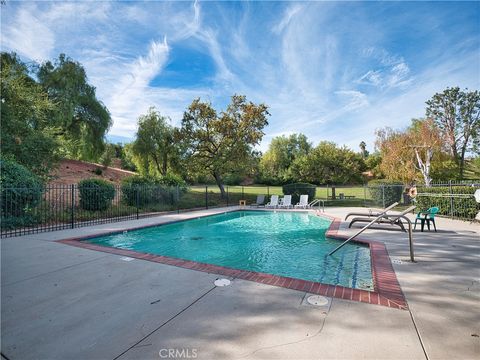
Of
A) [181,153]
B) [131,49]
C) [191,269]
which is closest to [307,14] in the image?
[131,49]

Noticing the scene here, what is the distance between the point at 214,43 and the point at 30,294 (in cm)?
1040

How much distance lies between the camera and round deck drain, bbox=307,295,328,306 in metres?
2.88

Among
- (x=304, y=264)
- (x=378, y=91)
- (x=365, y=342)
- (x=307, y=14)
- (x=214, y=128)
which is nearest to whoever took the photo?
(x=365, y=342)

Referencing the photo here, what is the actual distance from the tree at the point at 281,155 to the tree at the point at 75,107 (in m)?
26.7

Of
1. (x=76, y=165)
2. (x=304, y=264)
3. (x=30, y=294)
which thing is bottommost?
(x=304, y=264)

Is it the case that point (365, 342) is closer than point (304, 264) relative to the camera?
Yes

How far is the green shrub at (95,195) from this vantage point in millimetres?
11766

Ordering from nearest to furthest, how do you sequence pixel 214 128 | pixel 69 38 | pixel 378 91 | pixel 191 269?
1. pixel 191 269
2. pixel 69 38
3. pixel 378 91
4. pixel 214 128

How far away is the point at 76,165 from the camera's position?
22109mm

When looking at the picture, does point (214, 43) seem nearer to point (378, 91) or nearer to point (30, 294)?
point (378, 91)

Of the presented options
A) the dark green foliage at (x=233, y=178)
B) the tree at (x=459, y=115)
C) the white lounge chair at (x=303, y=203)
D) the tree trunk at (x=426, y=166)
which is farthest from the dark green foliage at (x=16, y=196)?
the tree at (x=459, y=115)

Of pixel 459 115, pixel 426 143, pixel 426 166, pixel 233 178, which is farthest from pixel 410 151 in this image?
pixel 233 178

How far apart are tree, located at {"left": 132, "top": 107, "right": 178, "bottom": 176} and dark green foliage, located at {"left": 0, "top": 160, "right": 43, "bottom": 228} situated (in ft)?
44.2

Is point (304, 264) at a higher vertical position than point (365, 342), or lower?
lower
